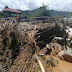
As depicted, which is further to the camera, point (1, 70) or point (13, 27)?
point (13, 27)

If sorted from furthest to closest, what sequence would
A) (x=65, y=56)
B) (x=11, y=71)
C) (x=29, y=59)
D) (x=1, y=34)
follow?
(x=65, y=56) < (x=1, y=34) < (x=29, y=59) < (x=11, y=71)

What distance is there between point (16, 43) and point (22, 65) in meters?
1.23

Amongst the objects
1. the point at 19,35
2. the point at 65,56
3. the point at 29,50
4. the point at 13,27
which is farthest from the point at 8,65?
the point at 65,56

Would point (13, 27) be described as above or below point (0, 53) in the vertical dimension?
above

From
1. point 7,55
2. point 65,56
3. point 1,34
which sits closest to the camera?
point 7,55

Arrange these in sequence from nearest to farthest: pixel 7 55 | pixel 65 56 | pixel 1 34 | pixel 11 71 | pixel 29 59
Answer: pixel 11 71 < pixel 29 59 < pixel 7 55 < pixel 1 34 < pixel 65 56

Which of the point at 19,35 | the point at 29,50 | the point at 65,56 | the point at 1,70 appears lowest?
the point at 65,56

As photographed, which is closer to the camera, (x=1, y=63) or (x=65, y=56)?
(x=1, y=63)

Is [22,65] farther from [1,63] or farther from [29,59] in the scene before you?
[1,63]

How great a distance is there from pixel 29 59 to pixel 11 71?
2.19 feet

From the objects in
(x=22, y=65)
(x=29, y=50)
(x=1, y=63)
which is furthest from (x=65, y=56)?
(x=1, y=63)

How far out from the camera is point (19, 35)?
3.65m

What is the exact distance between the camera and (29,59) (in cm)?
284

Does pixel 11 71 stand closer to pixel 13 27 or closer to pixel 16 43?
pixel 16 43
